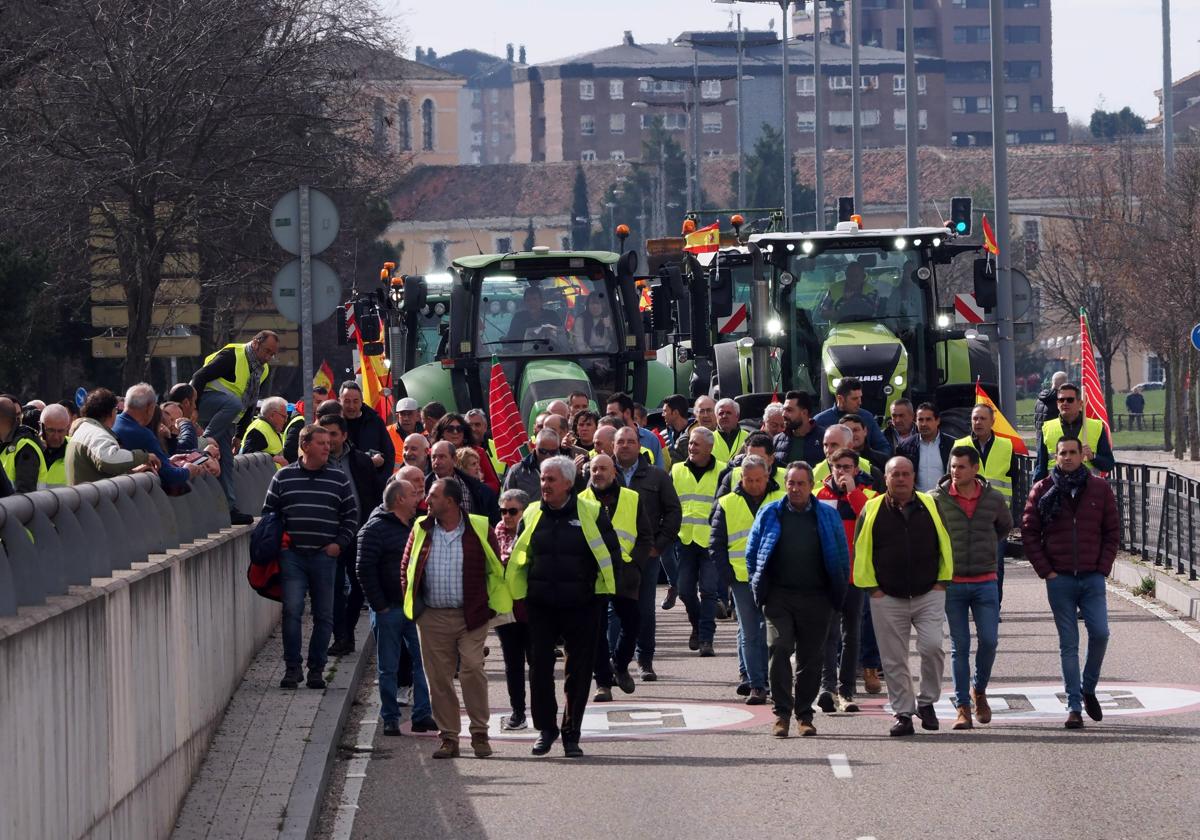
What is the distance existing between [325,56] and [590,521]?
33104 millimetres

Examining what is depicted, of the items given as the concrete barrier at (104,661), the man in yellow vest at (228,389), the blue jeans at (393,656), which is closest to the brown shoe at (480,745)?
the blue jeans at (393,656)

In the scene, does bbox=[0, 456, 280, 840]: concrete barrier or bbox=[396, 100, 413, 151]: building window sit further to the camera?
bbox=[396, 100, 413, 151]: building window

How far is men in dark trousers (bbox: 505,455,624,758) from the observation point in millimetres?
13289

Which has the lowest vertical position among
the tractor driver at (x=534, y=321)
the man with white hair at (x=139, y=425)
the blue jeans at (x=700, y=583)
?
the blue jeans at (x=700, y=583)

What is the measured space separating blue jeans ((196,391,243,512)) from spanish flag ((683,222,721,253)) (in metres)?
15.1

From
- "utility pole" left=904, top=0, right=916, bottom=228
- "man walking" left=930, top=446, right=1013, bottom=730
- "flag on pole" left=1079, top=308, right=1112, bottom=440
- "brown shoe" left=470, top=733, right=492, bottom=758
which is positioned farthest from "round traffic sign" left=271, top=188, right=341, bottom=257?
"utility pole" left=904, top=0, right=916, bottom=228

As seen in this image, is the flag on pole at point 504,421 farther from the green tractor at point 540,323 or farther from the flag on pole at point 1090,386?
the flag on pole at point 1090,386

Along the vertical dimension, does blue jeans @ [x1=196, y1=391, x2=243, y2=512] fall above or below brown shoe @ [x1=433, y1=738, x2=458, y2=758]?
above

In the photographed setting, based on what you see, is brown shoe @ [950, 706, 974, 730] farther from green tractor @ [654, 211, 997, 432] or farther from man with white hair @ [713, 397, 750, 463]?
green tractor @ [654, 211, 997, 432]

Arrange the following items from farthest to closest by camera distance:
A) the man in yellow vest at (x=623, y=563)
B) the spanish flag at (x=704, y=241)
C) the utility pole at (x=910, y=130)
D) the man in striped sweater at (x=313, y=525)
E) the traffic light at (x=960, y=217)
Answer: the utility pole at (x=910, y=130) → the spanish flag at (x=704, y=241) → the traffic light at (x=960, y=217) → the man in striped sweater at (x=313, y=525) → the man in yellow vest at (x=623, y=563)

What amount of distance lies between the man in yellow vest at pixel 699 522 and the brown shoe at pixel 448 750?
418 centimetres

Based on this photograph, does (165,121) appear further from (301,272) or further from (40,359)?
(301,272)

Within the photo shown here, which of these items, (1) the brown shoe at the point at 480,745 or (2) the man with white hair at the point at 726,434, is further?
(2) the man with white hair at the point at 726,434

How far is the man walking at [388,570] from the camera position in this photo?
45.2 feet
